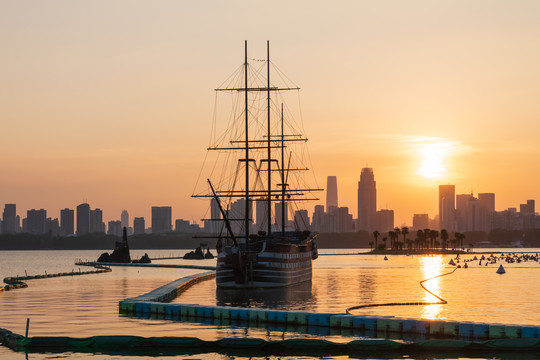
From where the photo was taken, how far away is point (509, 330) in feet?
156

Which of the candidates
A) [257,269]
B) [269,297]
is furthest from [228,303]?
[257,269]

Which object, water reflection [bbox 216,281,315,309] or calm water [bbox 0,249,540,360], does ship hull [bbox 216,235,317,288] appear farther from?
calm water [bbox 0,249,540,360]

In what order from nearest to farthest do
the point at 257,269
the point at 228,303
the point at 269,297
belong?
the point at 228,303 → the point at 269,297 → the point at 257,269

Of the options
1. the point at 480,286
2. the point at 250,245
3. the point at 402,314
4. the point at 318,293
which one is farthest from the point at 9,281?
the point at 402,314

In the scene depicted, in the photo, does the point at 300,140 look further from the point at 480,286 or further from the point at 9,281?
the point at 9,281

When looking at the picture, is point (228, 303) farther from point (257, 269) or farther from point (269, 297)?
point (257, 269)

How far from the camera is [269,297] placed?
291 ft

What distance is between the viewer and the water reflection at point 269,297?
78.5m

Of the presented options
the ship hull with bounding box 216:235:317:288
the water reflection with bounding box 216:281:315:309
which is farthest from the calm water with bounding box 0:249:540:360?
the ship hull with bounding box 216:235:317:288

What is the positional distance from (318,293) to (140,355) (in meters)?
53.4

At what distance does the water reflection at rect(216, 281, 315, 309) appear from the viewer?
78.5m

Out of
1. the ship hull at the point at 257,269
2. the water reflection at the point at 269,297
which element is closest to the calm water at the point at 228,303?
the water reflection at the point at 269,297

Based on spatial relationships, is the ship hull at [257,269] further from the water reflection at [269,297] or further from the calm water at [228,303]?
the calm water at [228,303]

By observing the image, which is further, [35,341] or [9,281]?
[9,281]
